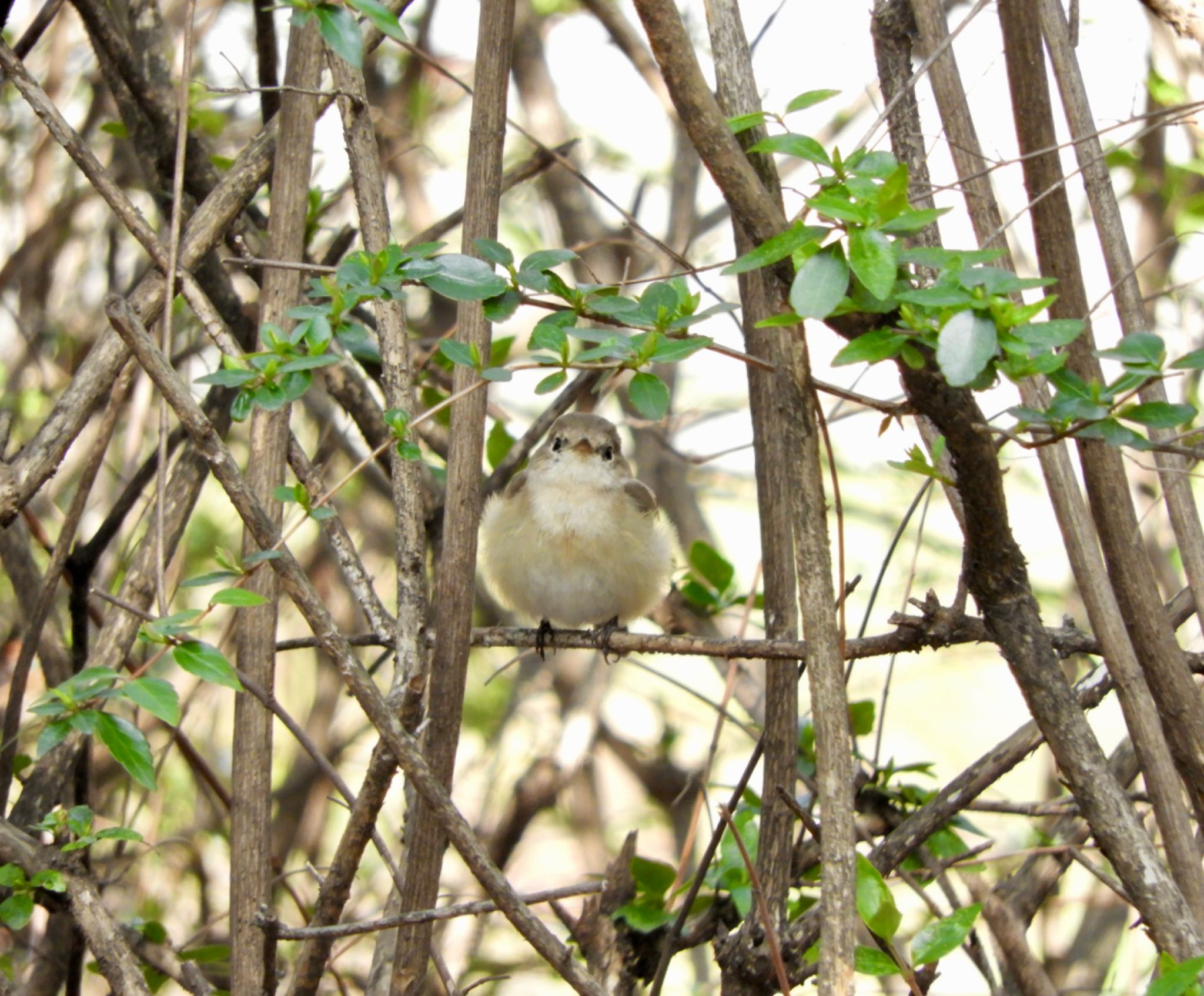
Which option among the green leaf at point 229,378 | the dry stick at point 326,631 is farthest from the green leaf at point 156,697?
the green leaf at point 229,378

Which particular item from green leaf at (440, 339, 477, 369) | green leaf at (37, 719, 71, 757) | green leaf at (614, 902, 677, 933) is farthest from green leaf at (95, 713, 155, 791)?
green leaf at (614, 902, 677, 933)

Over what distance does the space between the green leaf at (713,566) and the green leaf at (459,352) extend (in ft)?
6.15

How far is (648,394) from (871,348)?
449mm

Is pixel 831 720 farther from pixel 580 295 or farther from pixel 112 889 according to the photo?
pixel 112 889

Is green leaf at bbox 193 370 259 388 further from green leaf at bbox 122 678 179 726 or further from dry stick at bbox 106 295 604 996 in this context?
green leaf at bbox 122 678 179 726

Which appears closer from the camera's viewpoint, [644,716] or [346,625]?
[346,625]

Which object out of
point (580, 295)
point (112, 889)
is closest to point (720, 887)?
point (580, 295)

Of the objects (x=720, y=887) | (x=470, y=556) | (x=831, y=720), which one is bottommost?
(x=720, y=887)

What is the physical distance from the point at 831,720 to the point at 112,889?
11.8 feet

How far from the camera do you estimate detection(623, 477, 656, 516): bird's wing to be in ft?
15.3

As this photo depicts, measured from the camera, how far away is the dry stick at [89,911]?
8.83ft

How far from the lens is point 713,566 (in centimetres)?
406

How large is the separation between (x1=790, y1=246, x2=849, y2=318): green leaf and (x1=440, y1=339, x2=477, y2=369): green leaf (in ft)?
2.13

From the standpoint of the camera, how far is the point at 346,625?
590cm
